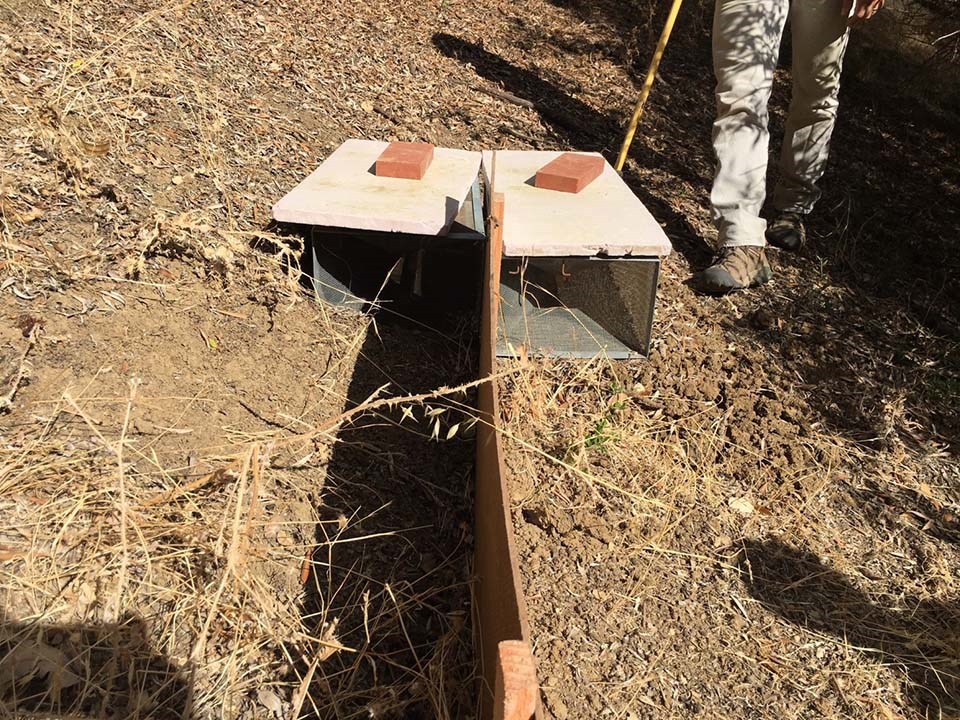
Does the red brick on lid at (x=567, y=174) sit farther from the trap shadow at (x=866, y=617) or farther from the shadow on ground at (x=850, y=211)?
the trap shadow at (x=866, y=617)

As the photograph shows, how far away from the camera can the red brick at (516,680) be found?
1.23 meters

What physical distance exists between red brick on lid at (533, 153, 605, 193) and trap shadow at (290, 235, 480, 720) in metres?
0.56

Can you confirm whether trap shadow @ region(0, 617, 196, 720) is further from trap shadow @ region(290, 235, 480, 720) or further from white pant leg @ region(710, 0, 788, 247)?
white pant leg @ region(710, 0, 788, 247)

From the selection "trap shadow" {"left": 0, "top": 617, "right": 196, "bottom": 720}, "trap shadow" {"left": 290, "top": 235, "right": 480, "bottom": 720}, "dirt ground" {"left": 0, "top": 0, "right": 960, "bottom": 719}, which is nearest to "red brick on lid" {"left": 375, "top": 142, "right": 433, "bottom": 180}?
"trap shadow" {"left": 290, "top": 235, "right": 480, "bottom": 720}

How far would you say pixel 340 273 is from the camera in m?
3.46

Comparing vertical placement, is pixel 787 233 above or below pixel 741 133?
below

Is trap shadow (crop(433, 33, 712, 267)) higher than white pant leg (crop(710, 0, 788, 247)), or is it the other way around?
white pant leg (crop(710, 0, 788, 247))

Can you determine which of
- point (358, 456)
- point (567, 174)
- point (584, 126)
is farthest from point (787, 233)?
point (358, 456)

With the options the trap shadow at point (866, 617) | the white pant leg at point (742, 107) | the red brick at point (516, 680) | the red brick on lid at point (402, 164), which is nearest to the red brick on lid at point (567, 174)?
the red brick on lid at point (402, 164)

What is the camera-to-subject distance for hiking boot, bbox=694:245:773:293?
403 centimetres

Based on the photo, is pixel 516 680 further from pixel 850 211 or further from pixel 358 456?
pixel 850 211

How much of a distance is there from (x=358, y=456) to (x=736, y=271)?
225 cm

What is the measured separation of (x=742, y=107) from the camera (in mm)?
4035

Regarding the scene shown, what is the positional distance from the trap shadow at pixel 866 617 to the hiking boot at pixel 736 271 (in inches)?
63.7
